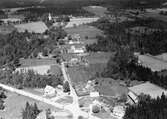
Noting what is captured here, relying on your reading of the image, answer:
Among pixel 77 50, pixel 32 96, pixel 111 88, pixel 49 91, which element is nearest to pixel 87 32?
pixel 77 50

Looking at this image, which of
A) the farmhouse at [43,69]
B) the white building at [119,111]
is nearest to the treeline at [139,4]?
the farmhouse at [43,69]

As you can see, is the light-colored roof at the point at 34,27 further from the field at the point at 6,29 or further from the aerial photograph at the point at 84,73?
the field at the point at 6,29

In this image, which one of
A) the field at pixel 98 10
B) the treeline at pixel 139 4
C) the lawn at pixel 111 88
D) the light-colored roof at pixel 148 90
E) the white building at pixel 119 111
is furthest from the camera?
the treeline at pixel 139 4

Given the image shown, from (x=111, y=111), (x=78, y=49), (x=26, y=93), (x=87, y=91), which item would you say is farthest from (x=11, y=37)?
(x=111, y=111)

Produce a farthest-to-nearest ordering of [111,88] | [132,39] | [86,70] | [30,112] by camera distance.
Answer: [132,39]
[86,70]
[111,88]
[30,112]

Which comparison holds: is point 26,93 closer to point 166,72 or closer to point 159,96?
point 159,96

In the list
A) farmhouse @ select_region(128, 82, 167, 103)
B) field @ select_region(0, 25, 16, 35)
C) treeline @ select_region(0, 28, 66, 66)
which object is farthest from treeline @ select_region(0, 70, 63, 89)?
field @ select_region(0, 25, 16, 35)

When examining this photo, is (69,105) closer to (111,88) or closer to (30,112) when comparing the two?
(30,112)

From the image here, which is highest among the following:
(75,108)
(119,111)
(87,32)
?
(87,32)
